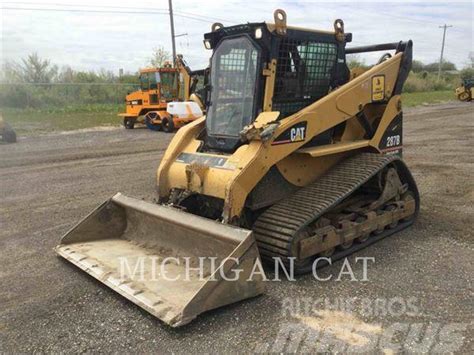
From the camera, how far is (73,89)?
30031 mm

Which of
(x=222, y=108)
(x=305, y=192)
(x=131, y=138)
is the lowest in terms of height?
(x=131, y=138)

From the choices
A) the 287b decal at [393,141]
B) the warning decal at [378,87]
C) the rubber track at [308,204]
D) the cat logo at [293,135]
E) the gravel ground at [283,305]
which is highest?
the warning decal at [378,87]

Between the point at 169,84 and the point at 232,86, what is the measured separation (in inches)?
574

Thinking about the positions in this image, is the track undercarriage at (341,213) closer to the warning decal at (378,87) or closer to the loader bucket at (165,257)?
the loader bucket at (165,257)

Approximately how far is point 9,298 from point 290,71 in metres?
3.33

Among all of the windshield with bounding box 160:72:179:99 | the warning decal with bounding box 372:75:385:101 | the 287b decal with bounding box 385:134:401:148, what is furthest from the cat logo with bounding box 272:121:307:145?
the windshield with bounding box 160:72:179:99

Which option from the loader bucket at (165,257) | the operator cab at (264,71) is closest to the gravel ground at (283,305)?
the loader bucket at (165,257)

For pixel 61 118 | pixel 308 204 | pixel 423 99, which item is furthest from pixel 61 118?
pixel 423 99

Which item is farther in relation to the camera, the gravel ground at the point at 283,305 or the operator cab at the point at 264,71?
the operator cab at the point at 264,71

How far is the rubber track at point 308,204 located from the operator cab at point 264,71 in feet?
2.59

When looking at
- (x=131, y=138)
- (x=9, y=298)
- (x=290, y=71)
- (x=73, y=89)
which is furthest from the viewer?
(x=73, y=89)

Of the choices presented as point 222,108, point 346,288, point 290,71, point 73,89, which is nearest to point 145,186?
point 222,108

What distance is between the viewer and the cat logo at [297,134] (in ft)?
15.1

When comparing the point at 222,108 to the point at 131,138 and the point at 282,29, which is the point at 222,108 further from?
the point at 131,138
